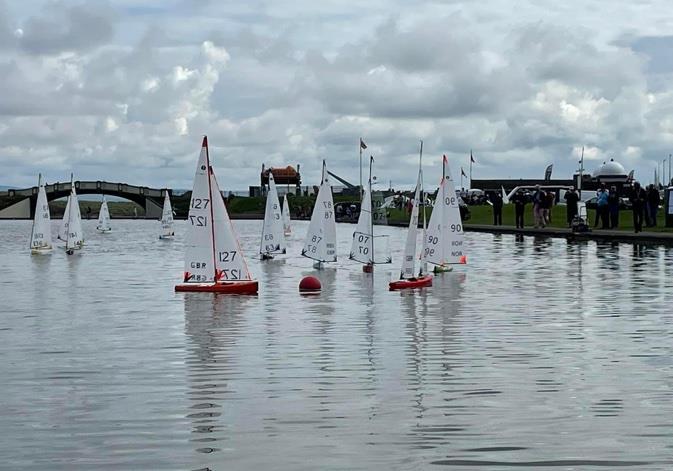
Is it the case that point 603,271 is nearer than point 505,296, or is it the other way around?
point 505,296

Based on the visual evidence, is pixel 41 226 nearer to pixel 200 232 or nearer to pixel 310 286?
pixel 310 286

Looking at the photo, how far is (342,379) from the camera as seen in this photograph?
55.2 feet

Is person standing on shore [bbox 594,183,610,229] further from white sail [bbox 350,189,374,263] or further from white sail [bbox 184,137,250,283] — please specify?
white sail [bbox 184,137,250,283]

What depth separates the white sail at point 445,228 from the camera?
39.4m

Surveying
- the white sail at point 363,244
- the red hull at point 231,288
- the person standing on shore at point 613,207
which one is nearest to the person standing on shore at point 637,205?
the person standing on shore at point 613,207

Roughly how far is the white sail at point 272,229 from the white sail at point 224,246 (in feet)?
63.3

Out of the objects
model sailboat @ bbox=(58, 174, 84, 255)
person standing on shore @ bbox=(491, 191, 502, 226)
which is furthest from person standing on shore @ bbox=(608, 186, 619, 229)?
model sailboat @ bbox=(58, 174, 84, 255)

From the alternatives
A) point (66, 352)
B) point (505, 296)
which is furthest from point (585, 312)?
point (66, 352)

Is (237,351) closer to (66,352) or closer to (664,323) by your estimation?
(66,352)

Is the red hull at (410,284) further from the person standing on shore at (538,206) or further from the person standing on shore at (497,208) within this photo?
the person standing on shore at (497,208)

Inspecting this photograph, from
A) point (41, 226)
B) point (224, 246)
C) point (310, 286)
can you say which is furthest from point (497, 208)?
point (224, 246)

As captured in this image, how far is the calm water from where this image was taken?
12.1 m

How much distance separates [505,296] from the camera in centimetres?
3158

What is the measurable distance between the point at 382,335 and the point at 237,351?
3208 mm
